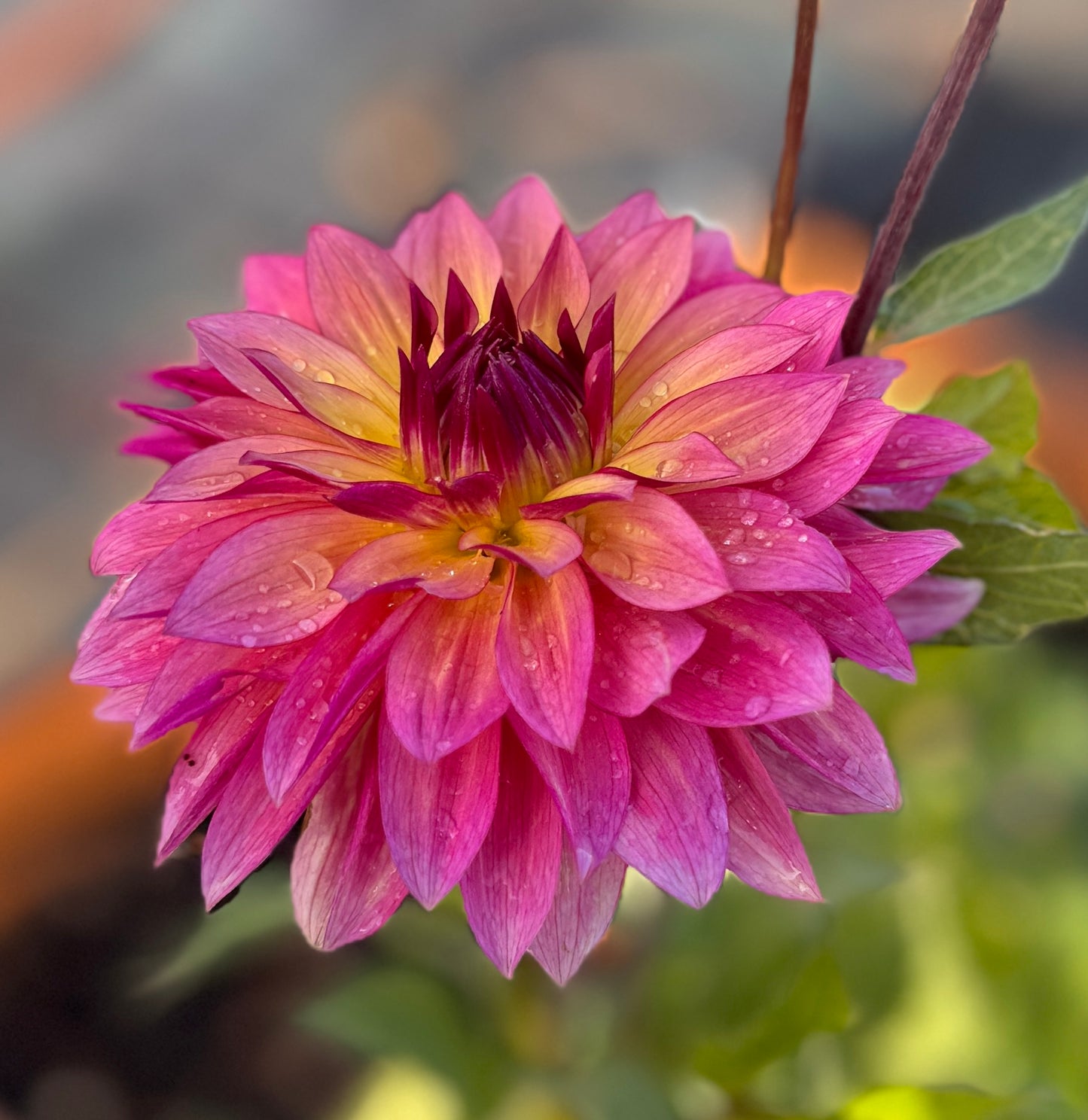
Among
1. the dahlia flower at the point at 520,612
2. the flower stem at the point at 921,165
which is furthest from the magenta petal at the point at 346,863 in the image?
the flower stem at the point at 921,165

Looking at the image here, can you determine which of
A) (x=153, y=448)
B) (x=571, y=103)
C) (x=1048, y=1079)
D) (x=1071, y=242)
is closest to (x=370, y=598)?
(x=153, y=448)

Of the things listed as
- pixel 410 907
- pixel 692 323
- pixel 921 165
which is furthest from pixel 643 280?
pixel 410 907

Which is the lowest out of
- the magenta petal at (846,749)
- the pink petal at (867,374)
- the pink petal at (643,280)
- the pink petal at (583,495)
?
the magenta petal at (846,749)

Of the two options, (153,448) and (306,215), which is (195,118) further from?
(153,448)

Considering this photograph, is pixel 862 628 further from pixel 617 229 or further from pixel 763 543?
pixel 617 229

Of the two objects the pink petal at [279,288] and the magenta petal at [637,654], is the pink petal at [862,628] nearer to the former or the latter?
the magenta petal at [637,654]

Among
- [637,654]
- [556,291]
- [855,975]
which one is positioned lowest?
[855,975]

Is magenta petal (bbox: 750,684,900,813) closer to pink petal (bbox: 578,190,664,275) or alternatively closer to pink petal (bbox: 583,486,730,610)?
pink petal (bbox: 583,486,730,610)
